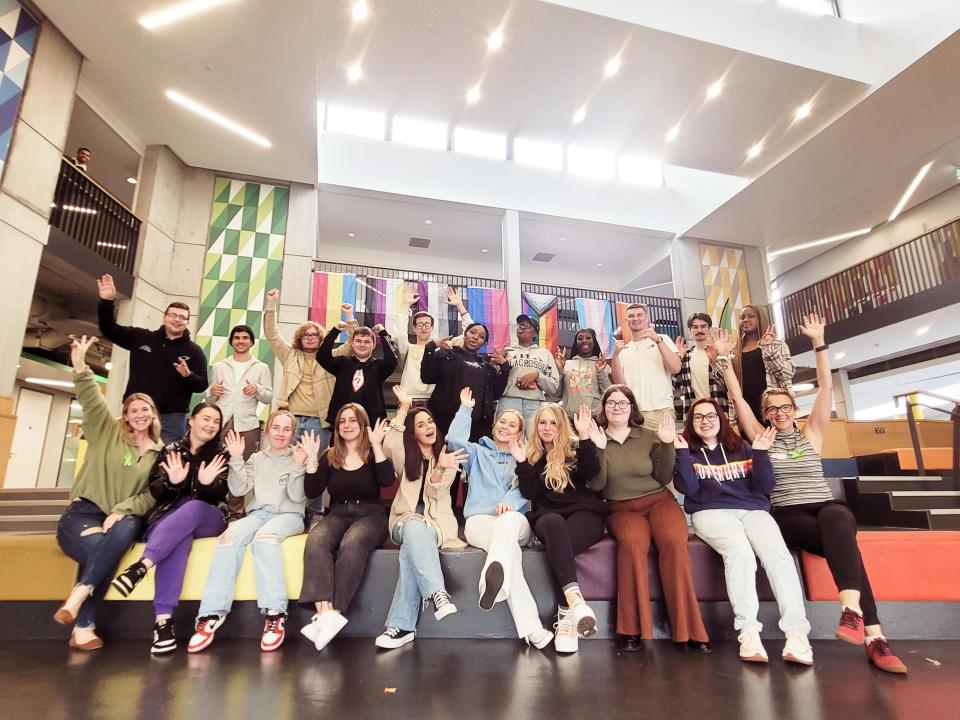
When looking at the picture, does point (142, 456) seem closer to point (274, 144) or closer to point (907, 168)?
point (274, 144)

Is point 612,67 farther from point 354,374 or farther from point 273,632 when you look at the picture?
point 273,632

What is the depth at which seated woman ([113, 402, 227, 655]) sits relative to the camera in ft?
7.05

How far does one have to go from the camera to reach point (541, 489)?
2.52 metres

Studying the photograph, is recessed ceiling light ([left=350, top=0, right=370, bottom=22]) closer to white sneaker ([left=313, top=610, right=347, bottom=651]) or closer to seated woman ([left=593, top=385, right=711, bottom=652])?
seated woman ([left=593, top=385, right=711, bottom=652])

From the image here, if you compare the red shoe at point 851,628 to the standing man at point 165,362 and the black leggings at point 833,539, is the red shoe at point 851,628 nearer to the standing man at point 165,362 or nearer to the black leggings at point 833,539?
the black leggings at point 833,539

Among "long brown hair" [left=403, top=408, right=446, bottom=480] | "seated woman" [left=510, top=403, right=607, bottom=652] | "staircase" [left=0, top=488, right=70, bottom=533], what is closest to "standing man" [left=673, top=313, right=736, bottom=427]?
"seated woman" [left=510, top=403, right=607, bottom=652]

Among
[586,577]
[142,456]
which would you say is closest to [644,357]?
[586,577]

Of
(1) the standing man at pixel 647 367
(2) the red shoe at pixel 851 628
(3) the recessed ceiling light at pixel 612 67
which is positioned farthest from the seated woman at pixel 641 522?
(3) the recessed ceiling light at pixel 612 67

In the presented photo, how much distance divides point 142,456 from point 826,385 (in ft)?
11.7

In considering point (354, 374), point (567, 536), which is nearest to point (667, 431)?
point (567, 536)

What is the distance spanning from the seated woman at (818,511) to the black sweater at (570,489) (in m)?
0.87

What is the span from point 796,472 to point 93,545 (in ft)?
10.6

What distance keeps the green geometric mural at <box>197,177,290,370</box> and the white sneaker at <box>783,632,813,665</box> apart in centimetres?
613

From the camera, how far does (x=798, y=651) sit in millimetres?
1928
